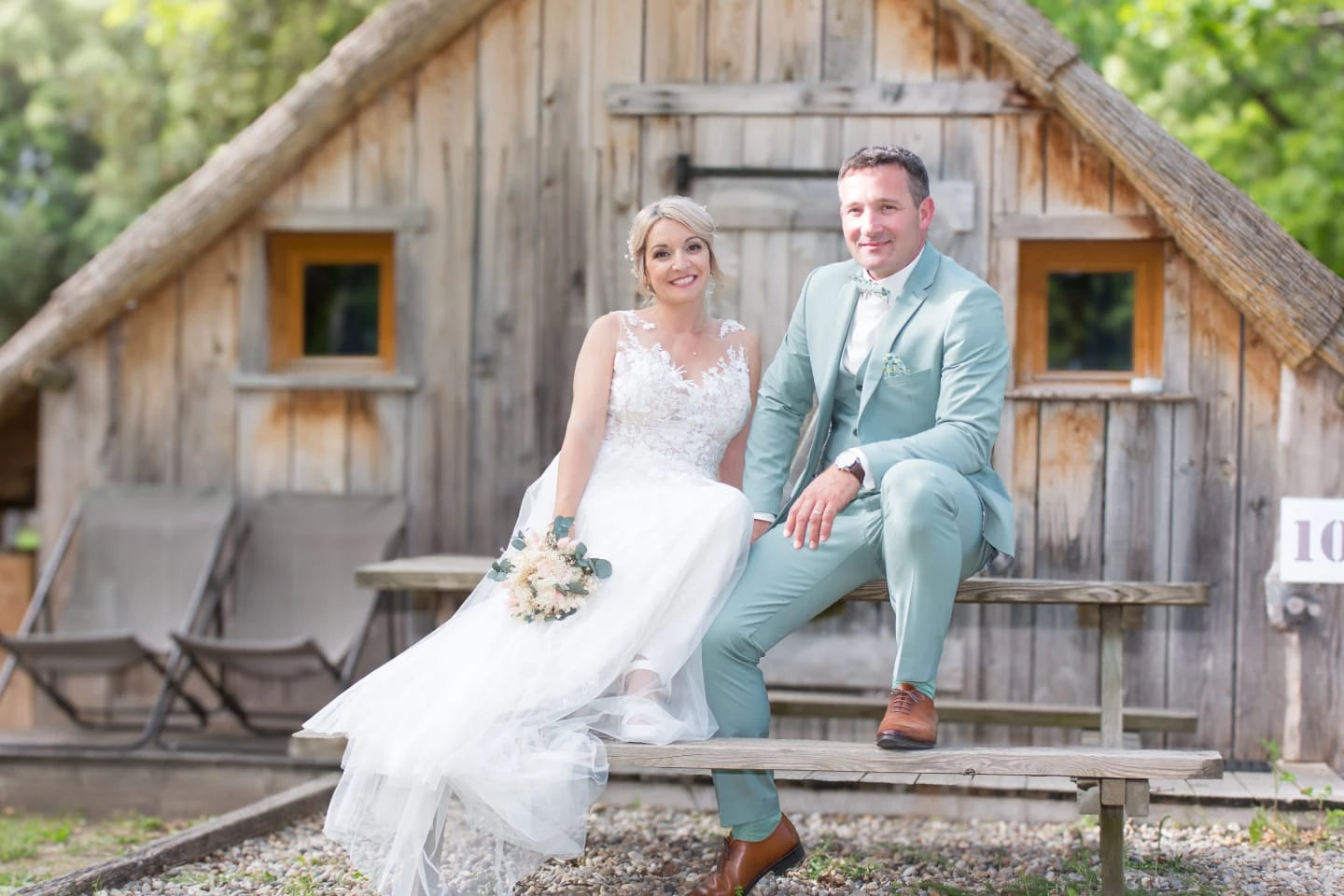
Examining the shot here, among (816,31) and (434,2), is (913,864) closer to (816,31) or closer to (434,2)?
(816,31)

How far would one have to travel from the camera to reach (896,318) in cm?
382

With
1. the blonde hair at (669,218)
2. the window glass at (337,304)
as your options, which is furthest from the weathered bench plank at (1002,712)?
the window glass at (337,304)

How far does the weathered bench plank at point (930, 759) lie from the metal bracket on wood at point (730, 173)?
3.25 m

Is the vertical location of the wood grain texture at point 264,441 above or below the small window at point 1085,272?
below

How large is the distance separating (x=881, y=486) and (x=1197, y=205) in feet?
8.14

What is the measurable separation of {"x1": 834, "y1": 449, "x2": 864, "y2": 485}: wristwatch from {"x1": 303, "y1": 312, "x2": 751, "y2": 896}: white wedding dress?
30 centimetres

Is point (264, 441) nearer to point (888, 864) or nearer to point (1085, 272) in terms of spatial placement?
point (888, 864)

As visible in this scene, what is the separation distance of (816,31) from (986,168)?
3.12ft

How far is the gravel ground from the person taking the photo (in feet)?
13.4

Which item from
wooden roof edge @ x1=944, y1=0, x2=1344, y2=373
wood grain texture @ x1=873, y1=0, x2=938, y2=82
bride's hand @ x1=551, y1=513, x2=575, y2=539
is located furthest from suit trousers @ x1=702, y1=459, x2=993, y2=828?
wood grain texture @ x1=873, y1=0, x2=938, y2=82

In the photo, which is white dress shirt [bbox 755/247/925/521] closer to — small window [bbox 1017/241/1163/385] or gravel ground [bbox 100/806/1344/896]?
gravel ground [bbox 100/806/1344/896]

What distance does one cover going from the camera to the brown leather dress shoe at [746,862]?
11.6ft

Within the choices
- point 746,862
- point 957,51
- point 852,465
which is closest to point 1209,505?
point 957,51

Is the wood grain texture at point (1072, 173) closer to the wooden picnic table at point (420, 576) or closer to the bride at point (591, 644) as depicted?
the bride at point (591, 644)
